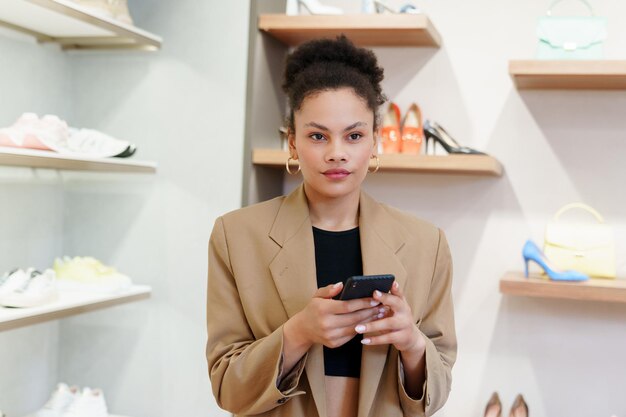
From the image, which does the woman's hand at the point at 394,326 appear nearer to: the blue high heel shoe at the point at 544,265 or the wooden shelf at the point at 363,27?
the blue high heel shoe at the point at 544,265

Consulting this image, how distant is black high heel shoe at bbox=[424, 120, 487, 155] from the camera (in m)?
2.99

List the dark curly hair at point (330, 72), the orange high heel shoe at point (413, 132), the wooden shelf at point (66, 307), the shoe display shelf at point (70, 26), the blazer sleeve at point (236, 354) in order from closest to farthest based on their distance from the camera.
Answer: the blazer sleeve at point (236, 354) → the dark curly hair at point (330, 72) → the wooden shelf at point (66, 307) → the shoe display shelf at point (70, 26) → the orange high heel shoe at point (413, 132)

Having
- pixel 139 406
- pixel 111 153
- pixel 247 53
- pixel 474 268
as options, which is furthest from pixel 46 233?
pixel 474 268

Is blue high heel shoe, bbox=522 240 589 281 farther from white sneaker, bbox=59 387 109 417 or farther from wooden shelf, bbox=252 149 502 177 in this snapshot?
white sneaker, bbox=59 387 109 417

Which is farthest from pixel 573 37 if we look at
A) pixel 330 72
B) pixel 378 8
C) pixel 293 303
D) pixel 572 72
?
pixel 293 303

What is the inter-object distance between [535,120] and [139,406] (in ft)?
6.52

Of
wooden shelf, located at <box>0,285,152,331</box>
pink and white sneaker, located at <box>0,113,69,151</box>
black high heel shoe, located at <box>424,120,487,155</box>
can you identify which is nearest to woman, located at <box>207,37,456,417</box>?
wooden shelf, located at <box>0,285,152,331</box>

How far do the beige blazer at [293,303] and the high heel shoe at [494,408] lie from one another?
1.58m

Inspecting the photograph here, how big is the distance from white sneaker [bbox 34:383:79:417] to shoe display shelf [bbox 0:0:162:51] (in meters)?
1.34

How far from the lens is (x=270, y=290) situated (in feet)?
5.17

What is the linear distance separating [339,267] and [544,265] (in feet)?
4.99

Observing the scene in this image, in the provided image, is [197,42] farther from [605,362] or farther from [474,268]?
[605,362]

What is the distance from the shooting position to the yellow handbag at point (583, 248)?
2.92 m

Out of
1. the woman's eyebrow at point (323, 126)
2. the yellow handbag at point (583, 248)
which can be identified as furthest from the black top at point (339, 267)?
the yellow handbag at point (583, 248)
